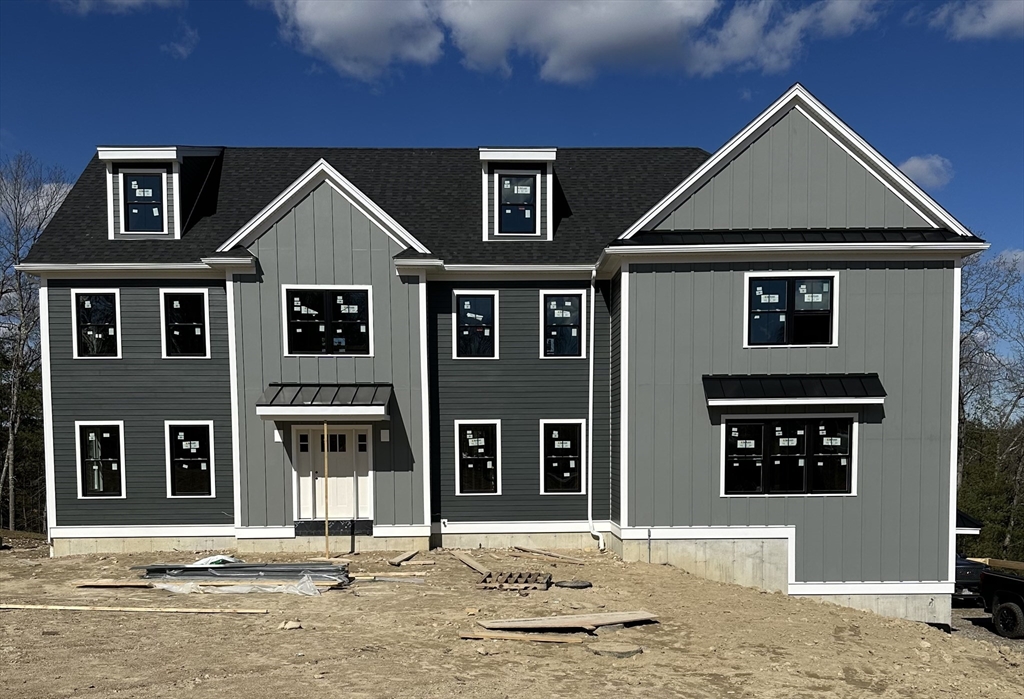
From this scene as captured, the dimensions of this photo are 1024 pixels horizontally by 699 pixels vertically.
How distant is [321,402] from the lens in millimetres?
12961

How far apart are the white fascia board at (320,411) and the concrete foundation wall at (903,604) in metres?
9.68

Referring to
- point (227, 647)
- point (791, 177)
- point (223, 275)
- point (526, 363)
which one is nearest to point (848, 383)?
point (791, 177)

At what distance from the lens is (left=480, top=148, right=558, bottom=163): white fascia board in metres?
14.5

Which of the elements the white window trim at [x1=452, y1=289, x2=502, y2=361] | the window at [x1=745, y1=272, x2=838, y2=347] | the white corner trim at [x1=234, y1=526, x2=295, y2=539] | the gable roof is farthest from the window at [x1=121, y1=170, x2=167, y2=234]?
the window at [x1=745, y1=272, x2=838, y2=347]

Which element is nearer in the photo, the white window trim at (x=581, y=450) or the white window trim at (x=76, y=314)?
the white window trim at (x=76, y=314)

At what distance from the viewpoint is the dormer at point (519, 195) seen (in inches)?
578

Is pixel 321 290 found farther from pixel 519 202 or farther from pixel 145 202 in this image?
pixel 519 202

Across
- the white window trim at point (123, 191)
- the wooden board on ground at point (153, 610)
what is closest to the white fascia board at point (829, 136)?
the wooden board on ground at point (153, 610)

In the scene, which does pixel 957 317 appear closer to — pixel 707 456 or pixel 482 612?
pixel 707 456

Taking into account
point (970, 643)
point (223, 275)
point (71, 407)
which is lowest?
point (970, 643)

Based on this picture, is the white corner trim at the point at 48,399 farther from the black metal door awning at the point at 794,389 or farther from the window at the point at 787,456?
the window at the point at 787,456

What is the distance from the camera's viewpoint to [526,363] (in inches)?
569

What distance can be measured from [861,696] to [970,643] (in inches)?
193

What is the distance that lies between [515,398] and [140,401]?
841cm
